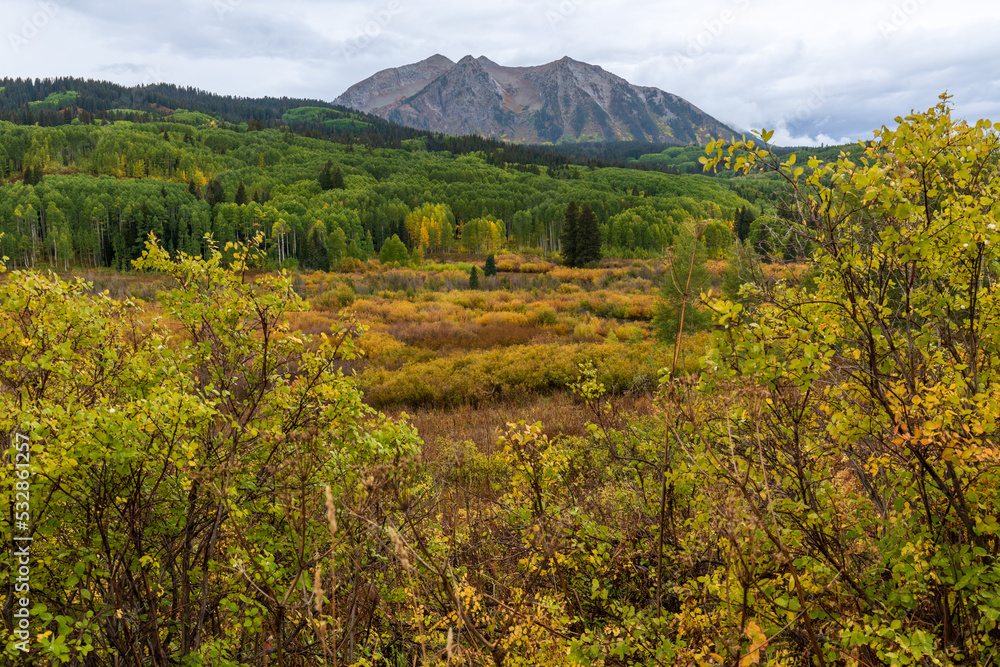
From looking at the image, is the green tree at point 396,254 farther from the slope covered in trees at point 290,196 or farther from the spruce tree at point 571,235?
the spruce tree at point 571,235

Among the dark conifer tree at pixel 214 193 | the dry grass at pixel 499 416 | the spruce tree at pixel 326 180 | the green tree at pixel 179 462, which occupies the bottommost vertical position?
the dry grass at pixel 499 416

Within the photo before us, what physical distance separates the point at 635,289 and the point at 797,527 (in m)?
34.3

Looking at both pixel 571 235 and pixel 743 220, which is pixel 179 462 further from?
pixel 743 220

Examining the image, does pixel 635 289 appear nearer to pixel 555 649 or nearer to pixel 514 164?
pixel 555 649

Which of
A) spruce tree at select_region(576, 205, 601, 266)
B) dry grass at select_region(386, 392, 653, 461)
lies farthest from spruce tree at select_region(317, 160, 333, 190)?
dry grass at select_region(386, 392, 653, 461)

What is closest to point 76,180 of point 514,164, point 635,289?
point 635,289

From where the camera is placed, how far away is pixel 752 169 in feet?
8.64

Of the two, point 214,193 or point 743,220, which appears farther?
point 214,193

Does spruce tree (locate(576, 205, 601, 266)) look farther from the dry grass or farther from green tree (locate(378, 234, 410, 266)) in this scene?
the dry grass

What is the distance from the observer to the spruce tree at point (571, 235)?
51281mm

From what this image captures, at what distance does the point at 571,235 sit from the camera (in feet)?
170

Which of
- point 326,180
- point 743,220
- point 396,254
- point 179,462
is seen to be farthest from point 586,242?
point 326,180

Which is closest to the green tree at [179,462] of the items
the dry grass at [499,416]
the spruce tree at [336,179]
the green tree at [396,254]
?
the dry grass at [499,416]

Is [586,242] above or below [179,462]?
above
